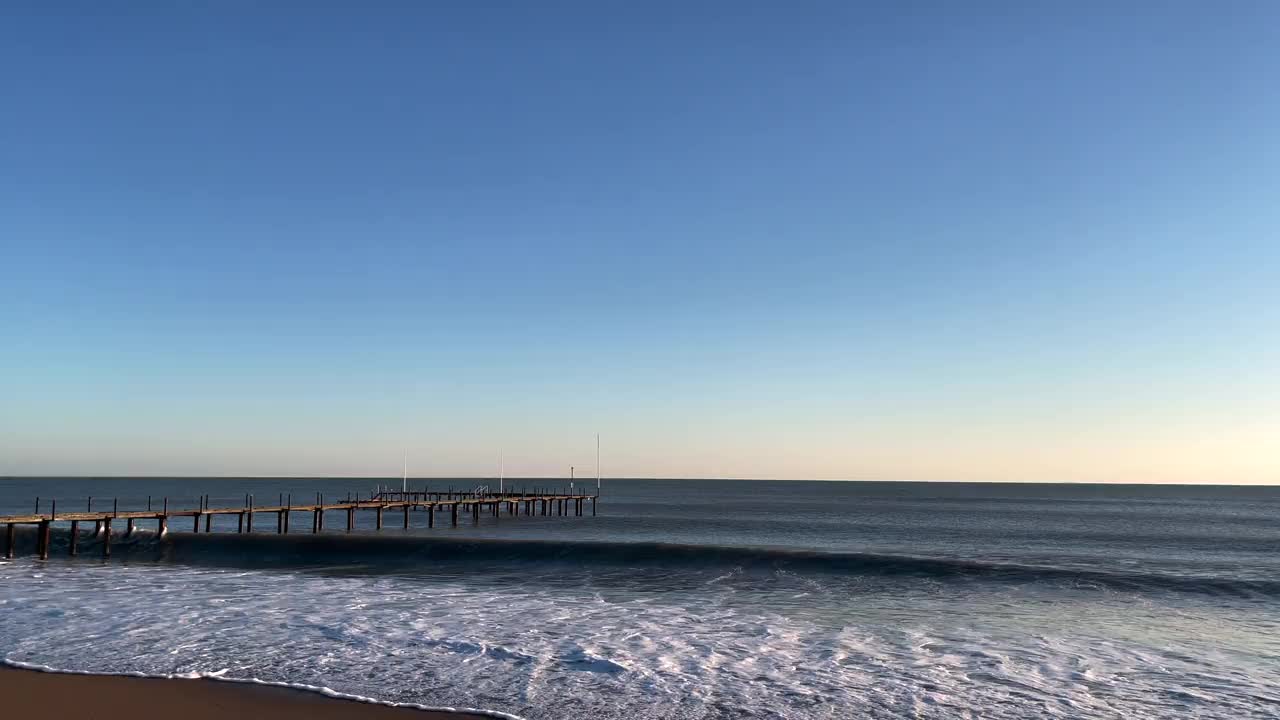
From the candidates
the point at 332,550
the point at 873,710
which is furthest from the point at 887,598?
the point at 332,550

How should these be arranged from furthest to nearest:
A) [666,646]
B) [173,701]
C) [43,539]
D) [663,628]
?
1. [43,539]
2. [663,628]
3. [666,646]
4. [173,701]

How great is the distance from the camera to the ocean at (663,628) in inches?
587

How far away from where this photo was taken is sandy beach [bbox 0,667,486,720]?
42.5 ft

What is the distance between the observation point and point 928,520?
321 feet

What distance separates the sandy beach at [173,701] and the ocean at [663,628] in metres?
0.64

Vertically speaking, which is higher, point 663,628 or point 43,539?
point 43,539

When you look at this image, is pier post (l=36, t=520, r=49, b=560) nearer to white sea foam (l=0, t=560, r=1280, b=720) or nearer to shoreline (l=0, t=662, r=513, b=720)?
white sea foam (l=0, t=560, r=1280, b=720)

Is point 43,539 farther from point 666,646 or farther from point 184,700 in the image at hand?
point 666,646

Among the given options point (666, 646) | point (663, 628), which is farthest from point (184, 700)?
point (663, 628)

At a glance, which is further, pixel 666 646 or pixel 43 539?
pixel 43 539

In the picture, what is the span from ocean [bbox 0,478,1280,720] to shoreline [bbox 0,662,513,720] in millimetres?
503

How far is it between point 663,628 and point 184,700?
10.8 meters

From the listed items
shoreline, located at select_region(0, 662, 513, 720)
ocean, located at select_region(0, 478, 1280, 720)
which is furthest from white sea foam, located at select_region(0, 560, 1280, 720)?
shoreline, located at select_region(0, 662, 513, 720)

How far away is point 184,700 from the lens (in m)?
13.7
